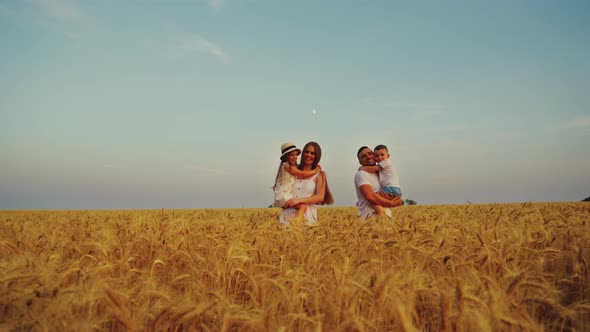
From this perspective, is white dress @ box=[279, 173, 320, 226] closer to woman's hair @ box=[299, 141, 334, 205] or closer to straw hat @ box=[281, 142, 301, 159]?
woman's hair @ box=[299, 141, 334, 205]

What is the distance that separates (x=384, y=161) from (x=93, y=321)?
5.67 m

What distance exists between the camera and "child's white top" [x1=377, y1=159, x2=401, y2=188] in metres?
6.71

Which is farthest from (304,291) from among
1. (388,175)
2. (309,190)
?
(388,175)

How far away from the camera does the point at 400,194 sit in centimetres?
667

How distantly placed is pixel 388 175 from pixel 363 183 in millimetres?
470

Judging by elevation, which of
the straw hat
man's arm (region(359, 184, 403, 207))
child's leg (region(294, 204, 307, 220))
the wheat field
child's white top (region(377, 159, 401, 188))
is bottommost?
the wheat field

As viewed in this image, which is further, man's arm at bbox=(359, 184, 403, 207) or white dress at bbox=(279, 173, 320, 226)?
white dress at bbox=(279, 173, 320, 226)

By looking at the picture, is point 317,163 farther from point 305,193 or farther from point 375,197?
point 375,197

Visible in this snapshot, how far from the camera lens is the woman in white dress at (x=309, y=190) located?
668cm

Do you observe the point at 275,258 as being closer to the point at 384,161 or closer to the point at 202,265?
the point at 202,265

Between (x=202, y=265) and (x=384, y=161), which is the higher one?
(x=384, y=161)

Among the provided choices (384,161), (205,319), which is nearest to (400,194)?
(384,161)

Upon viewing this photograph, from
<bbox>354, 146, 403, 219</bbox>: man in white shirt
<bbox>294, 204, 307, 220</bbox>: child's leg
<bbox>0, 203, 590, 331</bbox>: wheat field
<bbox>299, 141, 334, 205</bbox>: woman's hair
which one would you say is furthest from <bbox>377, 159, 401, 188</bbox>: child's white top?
<bbox>0, 203, 590, 331</bbox>: wheat field

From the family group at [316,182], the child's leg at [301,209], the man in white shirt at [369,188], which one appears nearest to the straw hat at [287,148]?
the family group at [316,182]
